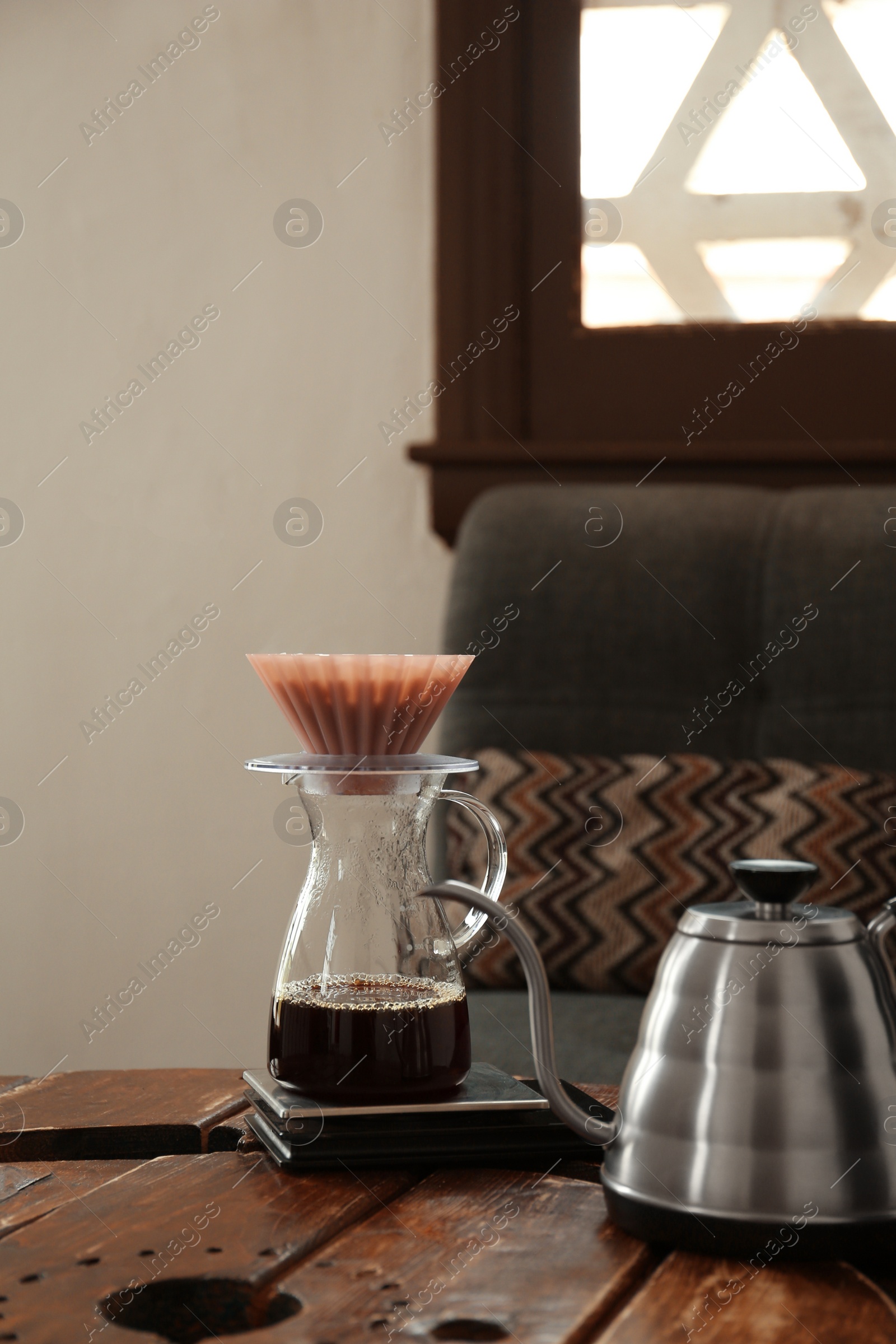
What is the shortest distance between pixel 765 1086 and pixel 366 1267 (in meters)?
→ 0.18

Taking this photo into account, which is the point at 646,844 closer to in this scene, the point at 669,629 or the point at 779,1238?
the point at 669,629

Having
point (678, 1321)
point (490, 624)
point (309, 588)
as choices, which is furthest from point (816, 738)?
point (678, 1321)

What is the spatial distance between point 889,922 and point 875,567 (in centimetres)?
111

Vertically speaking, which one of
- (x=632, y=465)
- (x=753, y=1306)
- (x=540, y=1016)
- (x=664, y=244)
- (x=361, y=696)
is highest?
(x=664, y=244)

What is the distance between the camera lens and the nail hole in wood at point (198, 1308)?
19.4 inches

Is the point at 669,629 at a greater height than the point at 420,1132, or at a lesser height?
greater

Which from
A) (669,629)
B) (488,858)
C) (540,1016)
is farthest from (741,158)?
(540,1016)

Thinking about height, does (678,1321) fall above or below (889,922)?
below

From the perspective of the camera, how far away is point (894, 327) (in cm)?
200

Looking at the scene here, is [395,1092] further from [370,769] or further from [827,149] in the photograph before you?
[827,149]

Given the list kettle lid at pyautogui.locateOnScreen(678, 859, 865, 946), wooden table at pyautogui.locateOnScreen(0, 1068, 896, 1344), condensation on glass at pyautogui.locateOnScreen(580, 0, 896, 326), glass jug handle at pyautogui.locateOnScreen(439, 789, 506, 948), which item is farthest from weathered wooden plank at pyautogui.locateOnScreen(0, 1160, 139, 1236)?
condensation on glass at pyautogui.locateOnScreen(580, 0, 896, 326)

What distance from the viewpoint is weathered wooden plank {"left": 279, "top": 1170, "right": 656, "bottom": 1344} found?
19.3 inches

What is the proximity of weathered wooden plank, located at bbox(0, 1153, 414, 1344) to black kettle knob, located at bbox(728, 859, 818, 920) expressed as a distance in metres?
0.23

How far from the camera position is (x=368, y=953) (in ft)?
2.22
